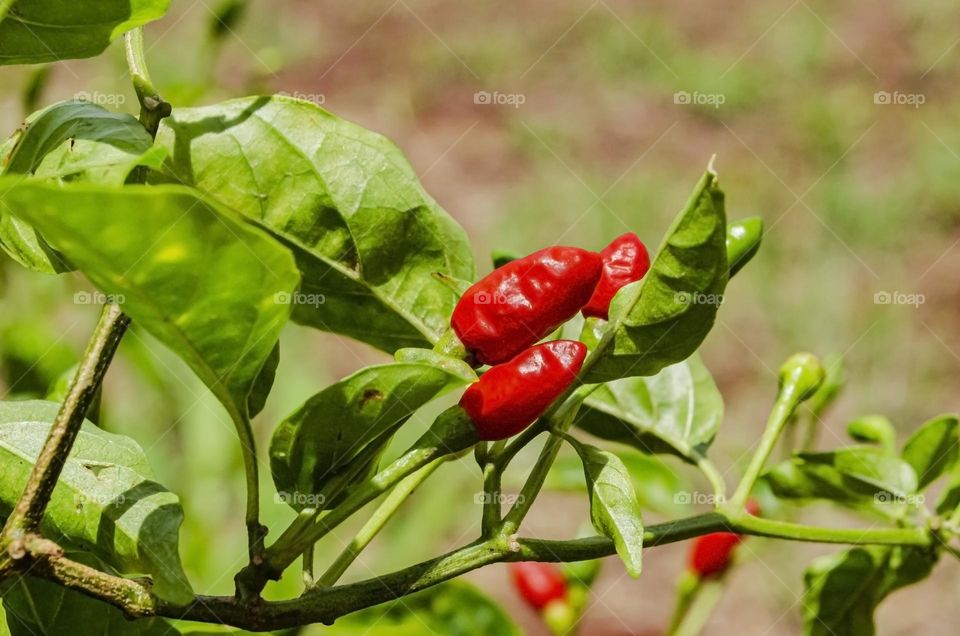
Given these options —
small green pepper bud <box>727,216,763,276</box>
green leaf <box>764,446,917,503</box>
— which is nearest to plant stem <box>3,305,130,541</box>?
small green pepper bud <box>727,216,763,276</box>

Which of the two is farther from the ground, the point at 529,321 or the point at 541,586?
the point at 529,321

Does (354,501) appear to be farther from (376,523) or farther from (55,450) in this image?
(55,450)

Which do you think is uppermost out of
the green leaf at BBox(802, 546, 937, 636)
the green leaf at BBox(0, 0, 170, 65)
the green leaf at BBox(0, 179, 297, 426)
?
the green leaf at BBox(0, 0, 170, 65)

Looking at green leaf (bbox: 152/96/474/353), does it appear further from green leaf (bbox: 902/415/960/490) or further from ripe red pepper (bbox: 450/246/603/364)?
green leaf (bbox: 902/415/960/490)

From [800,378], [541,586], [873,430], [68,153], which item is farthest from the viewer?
[541,586]

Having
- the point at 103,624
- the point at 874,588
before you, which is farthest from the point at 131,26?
the point at 874,588

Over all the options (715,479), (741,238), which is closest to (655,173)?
(715,479)
